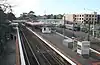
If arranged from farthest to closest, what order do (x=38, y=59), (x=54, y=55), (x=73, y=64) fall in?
(x=54, y=55) < (x=38, y=59) < (x=73, y=64)

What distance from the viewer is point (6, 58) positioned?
2542 cm

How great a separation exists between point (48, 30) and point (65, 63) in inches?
1351

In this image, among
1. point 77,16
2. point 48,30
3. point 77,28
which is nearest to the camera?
point 48,30

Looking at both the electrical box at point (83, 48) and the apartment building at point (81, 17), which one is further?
the apartment building at point (81, 17)

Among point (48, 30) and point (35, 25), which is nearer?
point (48, 30)

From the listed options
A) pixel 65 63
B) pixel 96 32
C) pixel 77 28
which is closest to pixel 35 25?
pixel 77 28

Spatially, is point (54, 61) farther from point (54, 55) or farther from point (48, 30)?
point (48, 30)

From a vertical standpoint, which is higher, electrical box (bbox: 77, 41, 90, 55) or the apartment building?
the apartment building

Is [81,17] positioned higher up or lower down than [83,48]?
higher up

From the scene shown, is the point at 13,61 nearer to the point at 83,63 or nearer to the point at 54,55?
the point at 54,55

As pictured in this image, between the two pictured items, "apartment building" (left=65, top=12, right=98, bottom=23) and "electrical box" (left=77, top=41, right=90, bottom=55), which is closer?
"electrical box" (left=77, top=41, right=90, bottom=55)

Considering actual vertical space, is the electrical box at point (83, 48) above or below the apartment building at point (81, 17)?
below

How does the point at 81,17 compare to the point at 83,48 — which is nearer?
the point at 83,48

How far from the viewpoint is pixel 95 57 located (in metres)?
25.7
